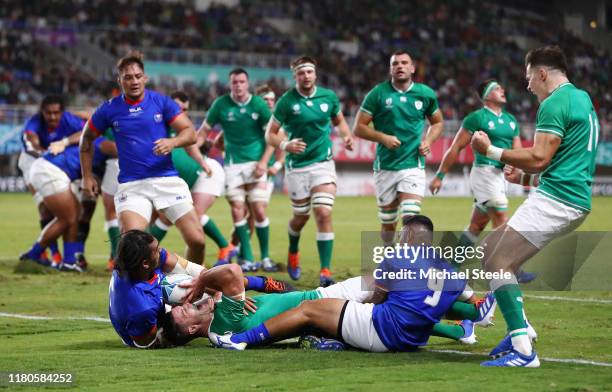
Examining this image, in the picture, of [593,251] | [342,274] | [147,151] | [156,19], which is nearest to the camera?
[147,151]

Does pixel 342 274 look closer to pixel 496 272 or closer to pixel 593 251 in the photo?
pixel 593 251

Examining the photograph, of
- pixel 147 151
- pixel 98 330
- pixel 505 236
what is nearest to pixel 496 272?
pixel 505 236

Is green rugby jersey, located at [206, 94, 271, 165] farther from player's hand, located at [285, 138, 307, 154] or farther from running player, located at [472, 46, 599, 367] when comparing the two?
running player, located at [472, 46, 599, 367]

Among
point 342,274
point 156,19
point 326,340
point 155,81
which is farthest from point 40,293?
point 156,19

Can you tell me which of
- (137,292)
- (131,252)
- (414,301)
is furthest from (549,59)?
(137,292)

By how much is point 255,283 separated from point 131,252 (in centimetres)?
112

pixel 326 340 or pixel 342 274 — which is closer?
pixel 326 340

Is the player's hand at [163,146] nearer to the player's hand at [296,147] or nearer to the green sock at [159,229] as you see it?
the player's hand at [296,147]

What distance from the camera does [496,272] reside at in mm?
7754

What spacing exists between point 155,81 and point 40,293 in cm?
3044

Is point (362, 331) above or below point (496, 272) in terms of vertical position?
below

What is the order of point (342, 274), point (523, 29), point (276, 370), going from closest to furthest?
point (276, 370), point (342, 274), point (523, 29)

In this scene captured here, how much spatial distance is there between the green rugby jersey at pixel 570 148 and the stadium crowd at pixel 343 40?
1292 inches

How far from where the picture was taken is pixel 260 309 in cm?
871
